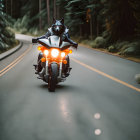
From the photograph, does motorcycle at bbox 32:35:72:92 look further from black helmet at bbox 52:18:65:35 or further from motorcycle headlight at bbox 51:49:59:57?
black helmet at bbox 52:18:65:35

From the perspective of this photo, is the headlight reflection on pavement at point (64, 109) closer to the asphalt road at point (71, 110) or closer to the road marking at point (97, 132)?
the asphalt road at point (71, 110)

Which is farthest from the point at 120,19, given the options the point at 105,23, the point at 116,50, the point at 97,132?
the point at 97,132

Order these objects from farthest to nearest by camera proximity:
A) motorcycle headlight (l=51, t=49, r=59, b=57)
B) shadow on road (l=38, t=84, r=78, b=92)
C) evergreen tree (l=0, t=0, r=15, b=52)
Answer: evergreen tree (l=0, t=0, r=15, b=52)
shadow on road (l=38, t=84, r=78, b=92)
motorcycle headlight (l=51, t=49, r=59, b=57)

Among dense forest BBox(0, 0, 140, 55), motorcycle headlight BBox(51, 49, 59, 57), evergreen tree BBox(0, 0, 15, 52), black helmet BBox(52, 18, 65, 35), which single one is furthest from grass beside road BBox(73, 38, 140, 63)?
motorcycle headlight BBox(51, 49, 59, 57)

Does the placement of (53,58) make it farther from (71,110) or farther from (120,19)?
(120,19)

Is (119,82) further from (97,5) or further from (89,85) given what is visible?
(97,5)

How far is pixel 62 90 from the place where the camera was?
9.27 metres

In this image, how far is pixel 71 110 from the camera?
6.89 meters

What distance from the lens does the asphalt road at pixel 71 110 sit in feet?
17.5

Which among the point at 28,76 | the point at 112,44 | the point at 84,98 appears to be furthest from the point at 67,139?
the point at 112,44

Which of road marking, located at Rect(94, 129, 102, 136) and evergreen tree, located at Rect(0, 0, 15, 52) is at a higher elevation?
evergreen tree, located at Rect(0, 0, 15, 52)

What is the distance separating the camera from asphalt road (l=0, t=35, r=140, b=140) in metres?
5.33

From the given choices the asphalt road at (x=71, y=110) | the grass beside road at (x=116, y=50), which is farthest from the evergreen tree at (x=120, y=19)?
the asphalt road at (x=71, y=110)

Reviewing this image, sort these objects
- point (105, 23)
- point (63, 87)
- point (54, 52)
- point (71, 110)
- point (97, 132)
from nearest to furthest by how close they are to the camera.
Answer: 1. point (97, 132)
2. point (71, 110)
3. point (54, 52)
4. point (63, 87)
5. point (105, 23)
